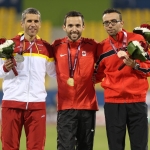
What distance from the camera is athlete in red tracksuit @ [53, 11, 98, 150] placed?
620 centimetres

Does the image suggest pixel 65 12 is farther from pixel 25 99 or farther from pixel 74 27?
pixel 25 99

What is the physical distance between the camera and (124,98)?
238 inches

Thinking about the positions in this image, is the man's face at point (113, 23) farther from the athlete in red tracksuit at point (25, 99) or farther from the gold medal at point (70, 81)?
the athlete in red tracksuit at point (25, 99)

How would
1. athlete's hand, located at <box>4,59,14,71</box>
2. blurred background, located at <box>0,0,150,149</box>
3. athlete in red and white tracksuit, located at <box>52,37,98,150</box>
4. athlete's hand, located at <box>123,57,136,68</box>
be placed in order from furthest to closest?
blurred background, located at <box>0,0,150,149</box>
athlete in red and white tracksuit, located at <box>52,37,98,150</box>
athlete's hand, located at <box>4,59,14,71</box>
athlete's hand, located at <box>123,57,136,68</box>

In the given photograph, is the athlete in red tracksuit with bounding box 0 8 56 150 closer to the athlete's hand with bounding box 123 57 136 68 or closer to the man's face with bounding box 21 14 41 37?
the man's face with bounding box 21 14 41 37

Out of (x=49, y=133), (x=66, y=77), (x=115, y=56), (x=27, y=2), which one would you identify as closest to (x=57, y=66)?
(x=66, y=77)

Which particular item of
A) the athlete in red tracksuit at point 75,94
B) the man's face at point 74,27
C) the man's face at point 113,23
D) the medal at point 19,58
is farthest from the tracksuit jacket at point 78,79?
the medal at point 19,58

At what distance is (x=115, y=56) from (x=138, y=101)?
59cm

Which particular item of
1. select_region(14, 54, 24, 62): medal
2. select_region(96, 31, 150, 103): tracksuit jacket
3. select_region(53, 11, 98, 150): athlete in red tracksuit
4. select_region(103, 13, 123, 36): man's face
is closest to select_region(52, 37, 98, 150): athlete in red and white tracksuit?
select_region(53, 11, 98, 150): athlete in red tracksuit

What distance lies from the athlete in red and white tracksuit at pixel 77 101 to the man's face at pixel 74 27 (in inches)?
3.8

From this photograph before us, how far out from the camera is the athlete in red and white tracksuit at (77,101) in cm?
620

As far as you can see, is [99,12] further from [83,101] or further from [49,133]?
[83,101]

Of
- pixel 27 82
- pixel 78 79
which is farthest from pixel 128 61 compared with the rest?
pixel 27 82

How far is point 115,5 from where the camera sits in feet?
57.3
